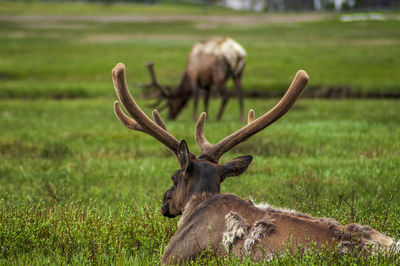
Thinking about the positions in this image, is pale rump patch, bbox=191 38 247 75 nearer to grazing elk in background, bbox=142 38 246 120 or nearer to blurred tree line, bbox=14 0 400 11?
grazing elk in background, bbox=142 38 246 120

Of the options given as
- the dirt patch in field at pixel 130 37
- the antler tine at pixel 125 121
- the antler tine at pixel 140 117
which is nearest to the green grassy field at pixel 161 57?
the dirt patch in field at pixel 130 37

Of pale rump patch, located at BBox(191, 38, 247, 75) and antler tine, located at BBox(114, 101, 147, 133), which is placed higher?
antler tine, located at BBox(114, 101, 147, 133)

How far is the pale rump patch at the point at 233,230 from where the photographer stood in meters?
3.48

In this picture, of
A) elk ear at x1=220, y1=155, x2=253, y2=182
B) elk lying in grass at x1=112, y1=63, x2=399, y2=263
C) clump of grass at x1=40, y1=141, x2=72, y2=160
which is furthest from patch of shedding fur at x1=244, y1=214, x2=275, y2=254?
clump of grass at x1=40, y1=141, x2=72, y2=160

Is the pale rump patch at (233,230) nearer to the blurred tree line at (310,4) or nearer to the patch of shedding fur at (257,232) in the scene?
the patch of shedding fur at (257,232)

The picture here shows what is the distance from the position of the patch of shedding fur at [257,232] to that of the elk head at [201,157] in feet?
1.98

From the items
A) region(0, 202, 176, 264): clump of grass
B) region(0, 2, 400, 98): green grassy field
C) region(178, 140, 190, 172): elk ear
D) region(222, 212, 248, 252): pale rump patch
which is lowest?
region(0, 2, 400, 98): green grassy field

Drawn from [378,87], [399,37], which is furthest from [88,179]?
[399,37]

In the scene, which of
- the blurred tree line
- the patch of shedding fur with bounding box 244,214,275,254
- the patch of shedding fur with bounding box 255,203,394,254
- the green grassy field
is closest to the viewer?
the patch of shedding fur with bounding box 255,203,394,254

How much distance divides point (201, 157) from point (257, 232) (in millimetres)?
990

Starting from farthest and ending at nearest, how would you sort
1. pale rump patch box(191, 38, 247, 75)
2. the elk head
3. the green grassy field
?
1. the green grassy field
2. pale rump patch box(191, 38, 247, 75)
3. the elk head

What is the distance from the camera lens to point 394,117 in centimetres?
1459

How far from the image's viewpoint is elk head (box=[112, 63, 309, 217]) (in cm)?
396

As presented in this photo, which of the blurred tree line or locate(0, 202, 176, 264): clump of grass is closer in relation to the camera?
locate(0, 202, 176, 264): clump of grass
